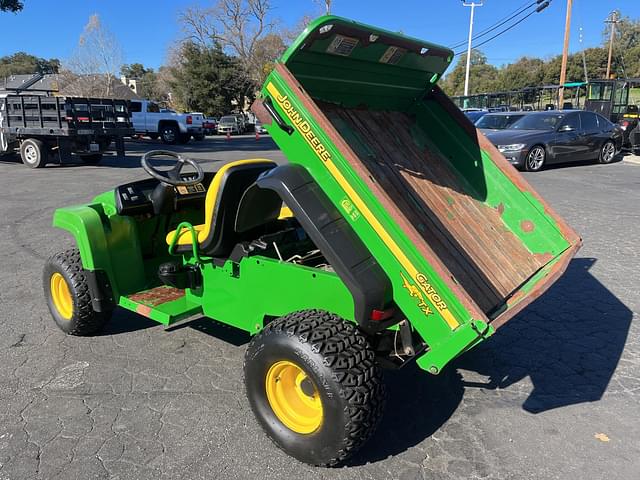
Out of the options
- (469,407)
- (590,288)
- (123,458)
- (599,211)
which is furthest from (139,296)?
(599,211)

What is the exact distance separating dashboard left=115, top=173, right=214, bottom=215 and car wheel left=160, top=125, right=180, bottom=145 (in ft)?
78.8

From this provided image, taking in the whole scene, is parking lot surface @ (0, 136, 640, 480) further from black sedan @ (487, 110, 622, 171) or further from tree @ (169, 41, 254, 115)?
tree @ (169, 41, 254, 115)

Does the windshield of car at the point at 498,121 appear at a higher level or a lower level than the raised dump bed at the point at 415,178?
higher

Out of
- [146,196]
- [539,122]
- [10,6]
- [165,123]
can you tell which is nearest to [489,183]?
[146,196]

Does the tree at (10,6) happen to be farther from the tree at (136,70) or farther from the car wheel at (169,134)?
the tree at (136,70)

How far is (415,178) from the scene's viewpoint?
141 inches

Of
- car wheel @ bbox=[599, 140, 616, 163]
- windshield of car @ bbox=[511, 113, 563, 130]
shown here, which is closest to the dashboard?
windshield of car @ bbox=[511, 113, 563, 130]

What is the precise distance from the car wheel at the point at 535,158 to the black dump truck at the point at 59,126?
1149 centimetres

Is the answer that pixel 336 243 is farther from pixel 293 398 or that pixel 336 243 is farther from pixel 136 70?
pixel 136 70

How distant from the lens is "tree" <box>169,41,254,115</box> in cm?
4744

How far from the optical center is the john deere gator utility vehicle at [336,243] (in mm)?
2498

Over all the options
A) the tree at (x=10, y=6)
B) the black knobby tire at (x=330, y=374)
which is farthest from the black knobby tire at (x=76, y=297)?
the tree at (x=10, y=6)

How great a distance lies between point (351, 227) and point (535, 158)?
12.8 meters

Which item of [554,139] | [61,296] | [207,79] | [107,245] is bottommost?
[61,296]
